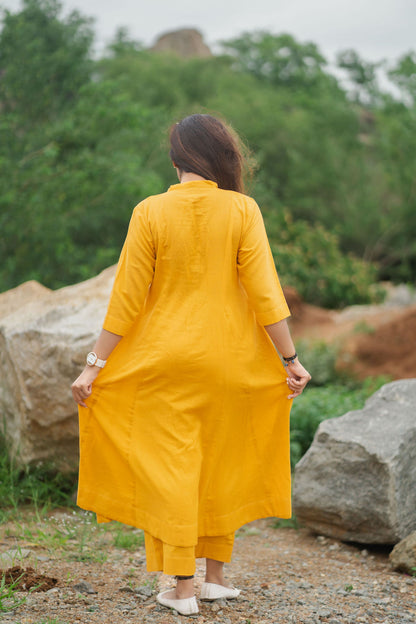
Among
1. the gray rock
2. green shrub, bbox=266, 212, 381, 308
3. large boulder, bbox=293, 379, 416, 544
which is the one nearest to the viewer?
the gray rock

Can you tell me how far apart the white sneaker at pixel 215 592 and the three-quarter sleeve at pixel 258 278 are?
1.09 m

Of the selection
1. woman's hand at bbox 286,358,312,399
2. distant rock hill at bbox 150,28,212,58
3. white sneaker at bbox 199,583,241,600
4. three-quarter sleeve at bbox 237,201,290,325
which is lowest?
white sneaker at bbox 199,583,241,600

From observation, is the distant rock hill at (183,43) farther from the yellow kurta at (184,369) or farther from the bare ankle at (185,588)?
the bare ankle at (185,588)

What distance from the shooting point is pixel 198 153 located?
264 cm

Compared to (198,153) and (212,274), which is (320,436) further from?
(198,153)

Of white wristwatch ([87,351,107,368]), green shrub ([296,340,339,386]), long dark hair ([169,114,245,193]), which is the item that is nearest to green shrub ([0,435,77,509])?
white wristwatch ([87,351,107,368])

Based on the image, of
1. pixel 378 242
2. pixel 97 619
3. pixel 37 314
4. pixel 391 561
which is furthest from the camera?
pixel 378 242

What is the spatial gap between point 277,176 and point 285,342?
1571cm

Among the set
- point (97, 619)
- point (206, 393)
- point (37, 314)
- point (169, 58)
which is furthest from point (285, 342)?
point (169, 58)

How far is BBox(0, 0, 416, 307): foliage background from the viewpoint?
7.13 metres

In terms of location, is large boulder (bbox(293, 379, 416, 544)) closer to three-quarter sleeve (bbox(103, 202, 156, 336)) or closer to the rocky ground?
the rocky ground

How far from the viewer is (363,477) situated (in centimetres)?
356

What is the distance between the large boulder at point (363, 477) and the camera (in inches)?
137

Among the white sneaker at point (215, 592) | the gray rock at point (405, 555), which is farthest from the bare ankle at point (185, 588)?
the gray rock at point (405, 555)
